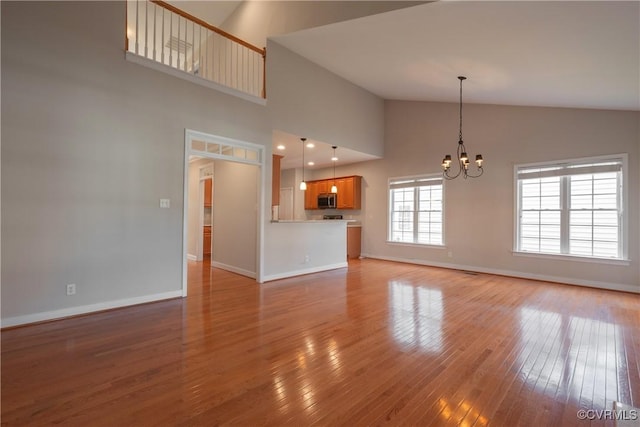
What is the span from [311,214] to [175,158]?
19.4 feet

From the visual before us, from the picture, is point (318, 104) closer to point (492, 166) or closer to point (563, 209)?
point (492, 166)

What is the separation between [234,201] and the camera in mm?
6121

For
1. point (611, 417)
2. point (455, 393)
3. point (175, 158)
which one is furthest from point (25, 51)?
point (611, 417)

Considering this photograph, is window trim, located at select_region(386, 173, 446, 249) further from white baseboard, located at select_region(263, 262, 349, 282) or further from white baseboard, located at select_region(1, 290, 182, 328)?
white baseboard, located at select_region(1, 290, 182, 328)

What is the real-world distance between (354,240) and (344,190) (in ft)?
4.84

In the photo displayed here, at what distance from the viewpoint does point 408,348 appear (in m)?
2.69

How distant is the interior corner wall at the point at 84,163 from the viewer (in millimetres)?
3102

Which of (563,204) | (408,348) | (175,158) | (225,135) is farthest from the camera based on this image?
(563,204)

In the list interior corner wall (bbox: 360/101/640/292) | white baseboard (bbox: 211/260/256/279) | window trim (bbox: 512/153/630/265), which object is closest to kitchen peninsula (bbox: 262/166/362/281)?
white baseboard (bbox: 211/260/256/279)

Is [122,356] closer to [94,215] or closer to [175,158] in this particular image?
[94,215]

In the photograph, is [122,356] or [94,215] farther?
[94,215]

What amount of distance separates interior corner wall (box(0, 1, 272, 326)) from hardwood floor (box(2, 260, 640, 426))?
46 cm

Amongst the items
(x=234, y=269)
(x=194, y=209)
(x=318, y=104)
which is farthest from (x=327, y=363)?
(x=194, y=209)

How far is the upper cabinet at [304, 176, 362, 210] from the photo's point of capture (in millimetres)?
8375
